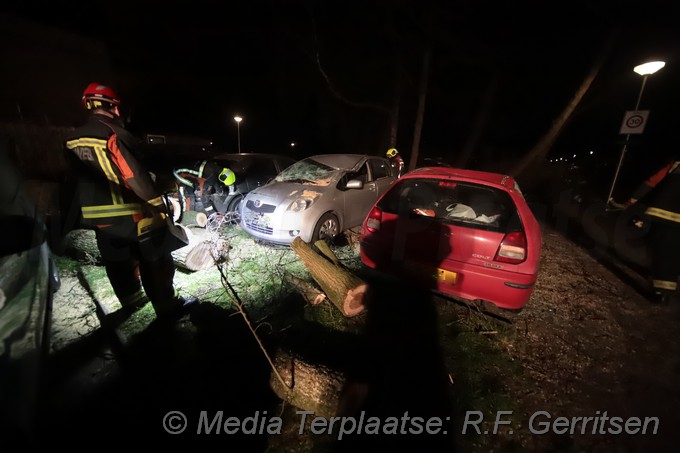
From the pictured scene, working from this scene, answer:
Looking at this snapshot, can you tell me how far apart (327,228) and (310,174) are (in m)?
1.22

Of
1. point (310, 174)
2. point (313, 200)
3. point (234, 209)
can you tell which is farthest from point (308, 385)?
point (234, 209)

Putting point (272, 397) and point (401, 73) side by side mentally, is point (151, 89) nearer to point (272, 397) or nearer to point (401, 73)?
point (401, 73)

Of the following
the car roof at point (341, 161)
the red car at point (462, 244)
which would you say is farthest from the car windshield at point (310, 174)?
the red car at point (462, 244)

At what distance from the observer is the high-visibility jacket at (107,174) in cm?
239

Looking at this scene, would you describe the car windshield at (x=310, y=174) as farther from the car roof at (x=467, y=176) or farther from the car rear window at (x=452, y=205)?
the car roof at (x=467, y=176)

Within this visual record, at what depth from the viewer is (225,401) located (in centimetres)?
224

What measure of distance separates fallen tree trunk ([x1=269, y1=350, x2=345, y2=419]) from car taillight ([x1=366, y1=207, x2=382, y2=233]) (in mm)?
1723

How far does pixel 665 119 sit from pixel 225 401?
27.9 m

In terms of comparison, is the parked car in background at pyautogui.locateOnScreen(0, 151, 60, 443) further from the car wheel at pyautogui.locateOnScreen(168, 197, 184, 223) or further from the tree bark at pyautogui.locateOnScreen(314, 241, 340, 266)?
the car wheel at pyautogui.locateOnScreen(168, 197, 184, 223)

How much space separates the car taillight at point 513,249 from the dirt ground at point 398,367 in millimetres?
886

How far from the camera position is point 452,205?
4078mm

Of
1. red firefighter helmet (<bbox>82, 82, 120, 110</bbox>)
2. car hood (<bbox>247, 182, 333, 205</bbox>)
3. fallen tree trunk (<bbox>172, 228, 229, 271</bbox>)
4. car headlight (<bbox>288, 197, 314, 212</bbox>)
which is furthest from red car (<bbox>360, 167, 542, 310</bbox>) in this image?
red firefighter helmet (<bbox>82, 82, 120, 110</bbox>)

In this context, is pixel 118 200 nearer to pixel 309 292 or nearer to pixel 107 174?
pixel 107 174

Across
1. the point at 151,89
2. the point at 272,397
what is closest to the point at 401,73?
the point at 272,397
